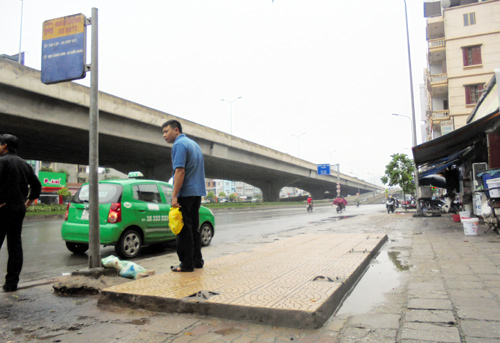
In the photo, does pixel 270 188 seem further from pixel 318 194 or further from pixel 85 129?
pixel 85 129

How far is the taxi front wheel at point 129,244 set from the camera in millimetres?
6848

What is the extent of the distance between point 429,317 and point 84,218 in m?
6.11

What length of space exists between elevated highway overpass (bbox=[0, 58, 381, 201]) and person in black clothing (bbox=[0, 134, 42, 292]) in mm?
13477

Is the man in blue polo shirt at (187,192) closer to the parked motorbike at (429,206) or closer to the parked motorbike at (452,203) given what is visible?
the parked motorbike at (429,206)

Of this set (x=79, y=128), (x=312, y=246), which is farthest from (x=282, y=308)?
(x=79, y=128)

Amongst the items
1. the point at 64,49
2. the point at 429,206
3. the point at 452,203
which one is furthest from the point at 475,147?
the point at 64,49

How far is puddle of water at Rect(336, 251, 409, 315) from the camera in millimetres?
3308

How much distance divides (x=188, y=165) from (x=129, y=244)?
3.22m

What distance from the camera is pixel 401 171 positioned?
85.0 ft

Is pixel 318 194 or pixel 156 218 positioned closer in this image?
pixel 156 218

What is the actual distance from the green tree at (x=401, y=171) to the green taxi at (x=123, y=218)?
70.7 feet

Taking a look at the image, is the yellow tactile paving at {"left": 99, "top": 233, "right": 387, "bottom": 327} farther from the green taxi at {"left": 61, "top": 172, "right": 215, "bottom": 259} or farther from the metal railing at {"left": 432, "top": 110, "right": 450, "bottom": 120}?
the metal railing at {"left": 432, "top": 110, "right": 450, "bottom": 120}

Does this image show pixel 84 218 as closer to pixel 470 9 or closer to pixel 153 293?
pixel 153 293

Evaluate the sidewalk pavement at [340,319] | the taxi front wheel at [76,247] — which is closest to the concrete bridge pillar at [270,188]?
the taxi front wheel at [76,247]
